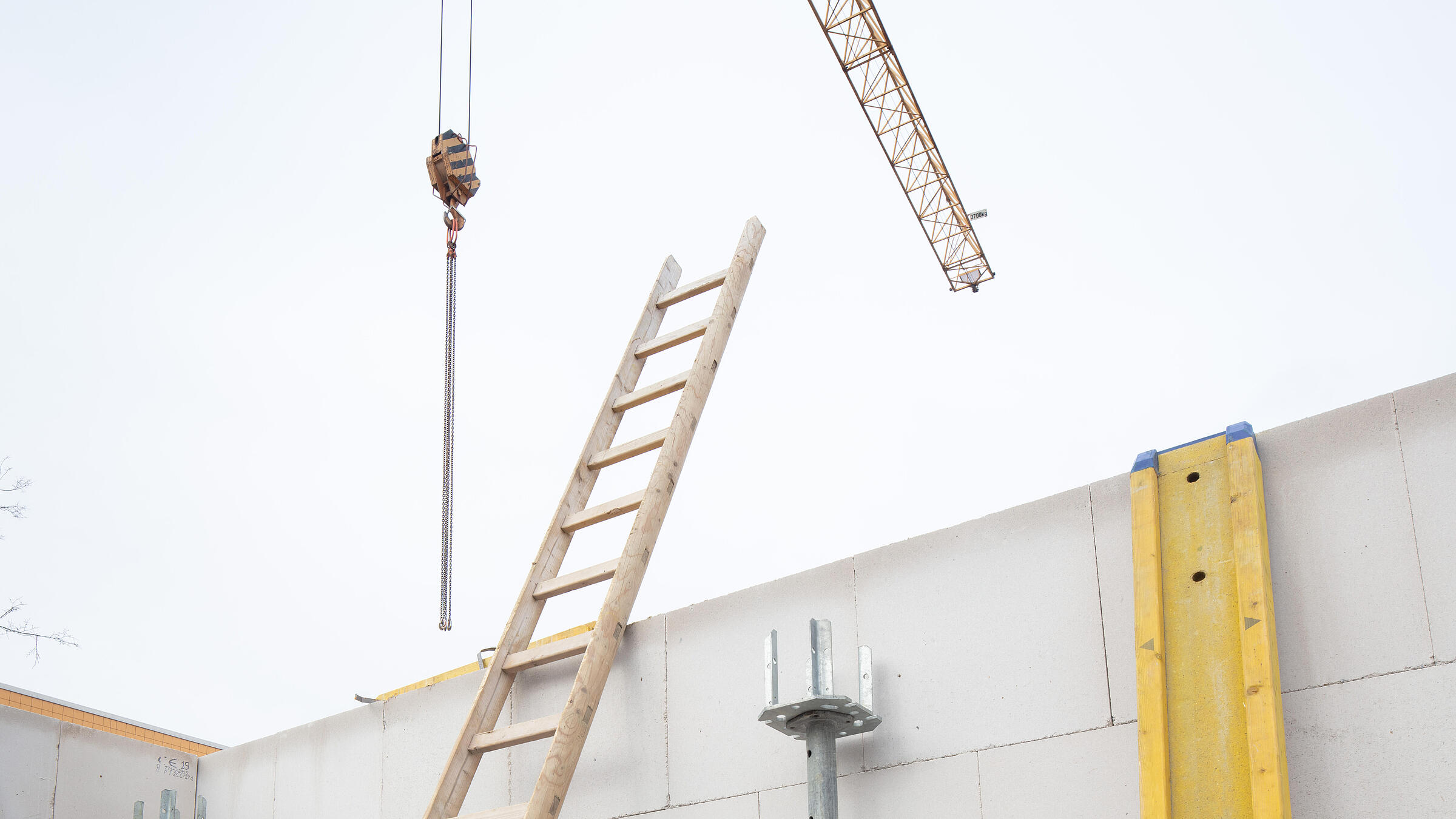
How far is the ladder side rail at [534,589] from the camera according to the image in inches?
198

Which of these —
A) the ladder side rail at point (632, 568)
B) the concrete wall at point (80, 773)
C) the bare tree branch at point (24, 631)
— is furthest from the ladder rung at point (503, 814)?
the bare tree branch at point (24, 631)

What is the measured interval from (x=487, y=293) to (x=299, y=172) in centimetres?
599

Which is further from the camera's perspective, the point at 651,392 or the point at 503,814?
the point at 651,392

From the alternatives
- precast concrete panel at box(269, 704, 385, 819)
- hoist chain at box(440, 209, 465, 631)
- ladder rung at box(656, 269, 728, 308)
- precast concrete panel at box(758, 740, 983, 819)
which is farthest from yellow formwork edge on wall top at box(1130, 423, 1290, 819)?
hoist chain at box(440, 209, 465, 631)

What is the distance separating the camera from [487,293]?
33219mm

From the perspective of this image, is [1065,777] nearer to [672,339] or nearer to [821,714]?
[821,714]

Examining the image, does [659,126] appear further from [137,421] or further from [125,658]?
[125,658]

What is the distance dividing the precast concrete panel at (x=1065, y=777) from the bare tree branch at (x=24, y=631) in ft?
35.2

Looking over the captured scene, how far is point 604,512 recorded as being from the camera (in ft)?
17.7

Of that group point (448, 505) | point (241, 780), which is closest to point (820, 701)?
point (241, 780)

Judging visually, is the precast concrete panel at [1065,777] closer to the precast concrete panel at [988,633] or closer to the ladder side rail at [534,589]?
the precast concrete panel at [988,633]

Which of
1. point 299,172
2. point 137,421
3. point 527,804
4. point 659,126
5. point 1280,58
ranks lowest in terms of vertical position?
point 527,804

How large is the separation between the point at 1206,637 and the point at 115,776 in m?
5.77

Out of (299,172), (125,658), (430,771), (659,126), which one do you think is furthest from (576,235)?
(430,771)
